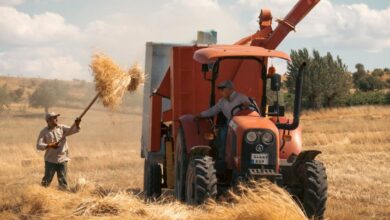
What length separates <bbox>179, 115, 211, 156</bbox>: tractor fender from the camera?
31.8 feet

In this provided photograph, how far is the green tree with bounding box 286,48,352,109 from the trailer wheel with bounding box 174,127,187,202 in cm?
4841

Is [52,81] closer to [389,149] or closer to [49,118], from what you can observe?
[389,149]

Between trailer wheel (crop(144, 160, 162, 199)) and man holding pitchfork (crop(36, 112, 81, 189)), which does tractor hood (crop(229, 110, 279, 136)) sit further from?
man holding pitchfork (crop(36, 112, 81, 189))

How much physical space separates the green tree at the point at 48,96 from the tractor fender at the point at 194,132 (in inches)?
1639

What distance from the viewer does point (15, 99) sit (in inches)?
2422

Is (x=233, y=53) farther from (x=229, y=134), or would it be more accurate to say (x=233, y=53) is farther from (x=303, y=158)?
(x=303, y=158)

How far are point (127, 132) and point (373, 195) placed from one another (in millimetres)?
23716

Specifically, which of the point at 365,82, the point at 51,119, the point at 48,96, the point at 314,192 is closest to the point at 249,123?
the point at 314,192

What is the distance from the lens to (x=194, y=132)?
9.79 metres

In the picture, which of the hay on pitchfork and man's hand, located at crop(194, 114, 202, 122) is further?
the hay on pitchfork

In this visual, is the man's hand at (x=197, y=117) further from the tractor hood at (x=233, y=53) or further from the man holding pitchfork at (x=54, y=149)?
the man holding pitchfork at (x=54, y=149)

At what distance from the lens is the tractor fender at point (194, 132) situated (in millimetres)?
9680

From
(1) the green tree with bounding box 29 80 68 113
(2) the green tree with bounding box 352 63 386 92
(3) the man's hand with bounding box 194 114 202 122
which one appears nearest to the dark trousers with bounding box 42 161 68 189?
(3) the man's hand with bounding box 194 114 202 122

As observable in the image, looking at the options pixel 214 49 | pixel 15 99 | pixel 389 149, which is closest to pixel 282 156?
pixel 214 49
